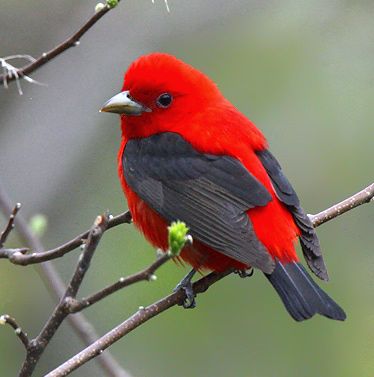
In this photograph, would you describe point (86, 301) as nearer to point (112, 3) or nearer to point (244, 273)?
point (112, 3)

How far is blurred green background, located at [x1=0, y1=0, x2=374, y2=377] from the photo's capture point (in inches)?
294

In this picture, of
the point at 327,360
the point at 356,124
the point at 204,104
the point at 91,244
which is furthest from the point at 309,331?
the point at 91,244

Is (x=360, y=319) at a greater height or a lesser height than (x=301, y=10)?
lesser

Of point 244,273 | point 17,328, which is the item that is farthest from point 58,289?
point 244,273

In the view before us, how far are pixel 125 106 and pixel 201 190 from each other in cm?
70

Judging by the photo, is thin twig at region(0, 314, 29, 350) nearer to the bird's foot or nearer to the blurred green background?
the bird's foot

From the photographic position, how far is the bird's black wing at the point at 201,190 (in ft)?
16.1

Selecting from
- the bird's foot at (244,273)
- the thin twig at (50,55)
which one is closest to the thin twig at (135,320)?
the bird's foot at (244,273)

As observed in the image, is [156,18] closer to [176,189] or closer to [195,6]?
[195,6]

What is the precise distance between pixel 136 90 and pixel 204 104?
1.29 feet

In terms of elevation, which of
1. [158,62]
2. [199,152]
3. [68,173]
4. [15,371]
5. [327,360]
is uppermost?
[158,62]

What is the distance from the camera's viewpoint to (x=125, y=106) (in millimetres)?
5594

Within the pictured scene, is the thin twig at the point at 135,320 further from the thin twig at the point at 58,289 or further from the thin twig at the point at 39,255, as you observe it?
the thin twig at the point at 39,255

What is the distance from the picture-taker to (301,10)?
8.45 metres
